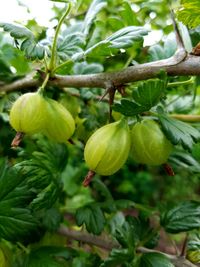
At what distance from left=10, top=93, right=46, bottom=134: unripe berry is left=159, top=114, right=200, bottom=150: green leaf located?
21 centimetres

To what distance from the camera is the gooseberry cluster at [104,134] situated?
0.66 m

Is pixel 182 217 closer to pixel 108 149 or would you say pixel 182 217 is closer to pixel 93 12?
pixel 108 149

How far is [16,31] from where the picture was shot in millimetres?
696

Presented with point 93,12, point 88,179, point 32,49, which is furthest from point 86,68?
point 88,179

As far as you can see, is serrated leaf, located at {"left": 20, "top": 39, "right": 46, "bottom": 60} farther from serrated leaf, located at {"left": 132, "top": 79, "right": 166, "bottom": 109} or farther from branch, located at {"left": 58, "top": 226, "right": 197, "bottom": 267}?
branch, located at {"left": 58, "top": 226, "right": 197, "bottom": 267}

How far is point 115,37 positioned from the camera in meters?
0.71

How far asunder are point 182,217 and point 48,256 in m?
0.27

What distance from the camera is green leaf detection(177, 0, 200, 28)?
2.10ft

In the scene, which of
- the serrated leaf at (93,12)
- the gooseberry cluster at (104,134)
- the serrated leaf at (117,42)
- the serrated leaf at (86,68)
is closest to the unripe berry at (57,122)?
the gooseberry cluster at (104,134)

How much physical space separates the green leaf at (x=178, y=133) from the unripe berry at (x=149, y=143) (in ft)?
0.06

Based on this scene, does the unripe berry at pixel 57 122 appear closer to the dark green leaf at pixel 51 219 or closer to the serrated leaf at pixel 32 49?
the serrated leaf at pixel 32 49


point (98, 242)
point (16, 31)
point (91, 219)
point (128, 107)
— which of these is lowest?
point (98, 242)

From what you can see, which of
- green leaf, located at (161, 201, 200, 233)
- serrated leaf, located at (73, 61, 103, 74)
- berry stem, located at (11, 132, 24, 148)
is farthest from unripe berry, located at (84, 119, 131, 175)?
serrated leaf, located at (73, 61, 103, 74)

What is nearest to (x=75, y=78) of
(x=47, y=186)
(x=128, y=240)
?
(x=47, y=186)
